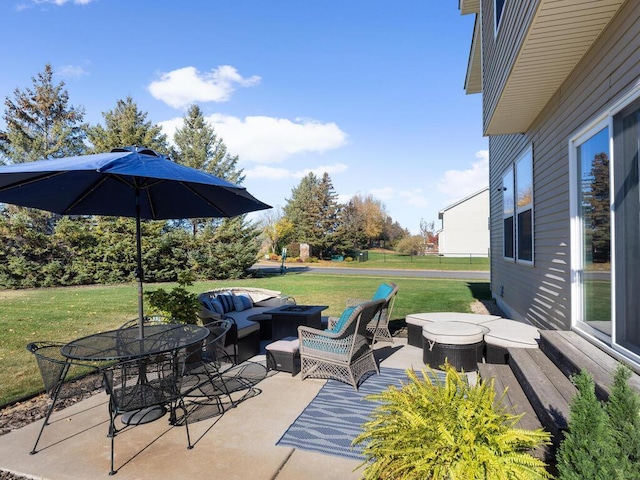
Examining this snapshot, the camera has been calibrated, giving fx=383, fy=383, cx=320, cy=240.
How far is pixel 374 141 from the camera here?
21.1 m

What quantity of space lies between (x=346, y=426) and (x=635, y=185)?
294cm

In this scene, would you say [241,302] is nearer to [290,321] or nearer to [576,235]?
[290,321]

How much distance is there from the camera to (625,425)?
1451 mm

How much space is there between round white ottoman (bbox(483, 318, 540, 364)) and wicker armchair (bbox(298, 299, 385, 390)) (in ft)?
4.85

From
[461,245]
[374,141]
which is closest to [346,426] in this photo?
[374,141]

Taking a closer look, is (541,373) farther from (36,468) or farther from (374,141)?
(374,141)

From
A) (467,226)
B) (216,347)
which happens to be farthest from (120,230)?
(467,226)

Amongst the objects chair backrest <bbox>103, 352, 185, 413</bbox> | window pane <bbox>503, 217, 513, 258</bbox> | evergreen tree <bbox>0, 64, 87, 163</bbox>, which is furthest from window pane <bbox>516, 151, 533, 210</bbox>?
evergreen tree <bbox>0, 64, 87, 163</bbox>

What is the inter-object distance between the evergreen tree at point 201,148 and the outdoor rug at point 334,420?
1822 cm

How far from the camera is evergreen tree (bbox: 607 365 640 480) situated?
4.54ft

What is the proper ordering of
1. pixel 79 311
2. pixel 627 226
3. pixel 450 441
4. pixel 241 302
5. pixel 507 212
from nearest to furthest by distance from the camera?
1. pixel 450 441
2. pixel 627 226
3. pixel 241 302
4. pixel 507 212
5. pixel 79 311

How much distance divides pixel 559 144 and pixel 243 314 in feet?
16.5

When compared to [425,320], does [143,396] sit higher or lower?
lower

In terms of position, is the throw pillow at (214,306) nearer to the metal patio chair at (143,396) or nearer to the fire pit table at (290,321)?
the fire pit table at (290,321)
